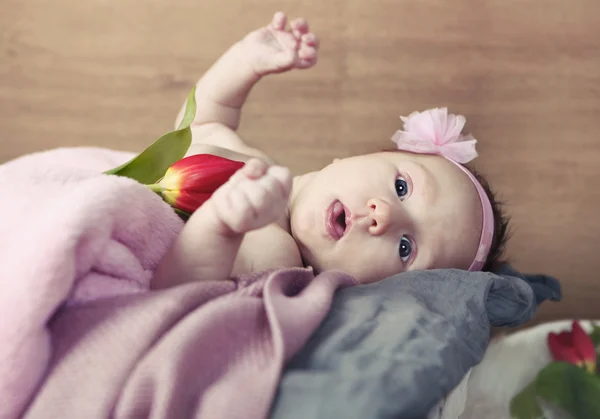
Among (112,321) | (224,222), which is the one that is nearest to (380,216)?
(224,222)

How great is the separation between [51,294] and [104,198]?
0.09m

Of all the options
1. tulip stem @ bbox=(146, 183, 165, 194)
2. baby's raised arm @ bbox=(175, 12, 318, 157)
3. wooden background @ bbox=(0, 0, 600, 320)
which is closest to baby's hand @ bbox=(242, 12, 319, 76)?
baby's raised arm @ bbox=(175, 12, 318, 157)

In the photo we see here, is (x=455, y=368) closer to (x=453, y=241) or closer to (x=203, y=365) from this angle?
(x=203, y=365)

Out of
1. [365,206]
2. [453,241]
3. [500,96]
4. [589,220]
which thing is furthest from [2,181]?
[589,220]

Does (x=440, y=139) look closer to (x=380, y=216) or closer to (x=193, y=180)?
(x=380, y=216)

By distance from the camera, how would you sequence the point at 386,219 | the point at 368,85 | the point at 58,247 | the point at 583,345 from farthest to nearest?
the point at 368,85, the point at 583,345, the point at 386,219, the point at 58,247

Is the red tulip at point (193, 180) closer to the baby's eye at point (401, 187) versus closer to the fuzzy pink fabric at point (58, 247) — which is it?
the fuzzy pink fabric at point (58, 247)

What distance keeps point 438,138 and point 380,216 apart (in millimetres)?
212

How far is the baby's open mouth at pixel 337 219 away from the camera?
78 centimetres

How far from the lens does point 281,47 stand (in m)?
0.91

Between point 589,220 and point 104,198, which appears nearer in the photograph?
point 104,198

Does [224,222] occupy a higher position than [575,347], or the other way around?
[224,222]

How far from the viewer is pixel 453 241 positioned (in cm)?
81

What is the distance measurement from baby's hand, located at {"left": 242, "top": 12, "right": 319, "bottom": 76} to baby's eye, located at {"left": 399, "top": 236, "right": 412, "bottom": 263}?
0.30 meters
